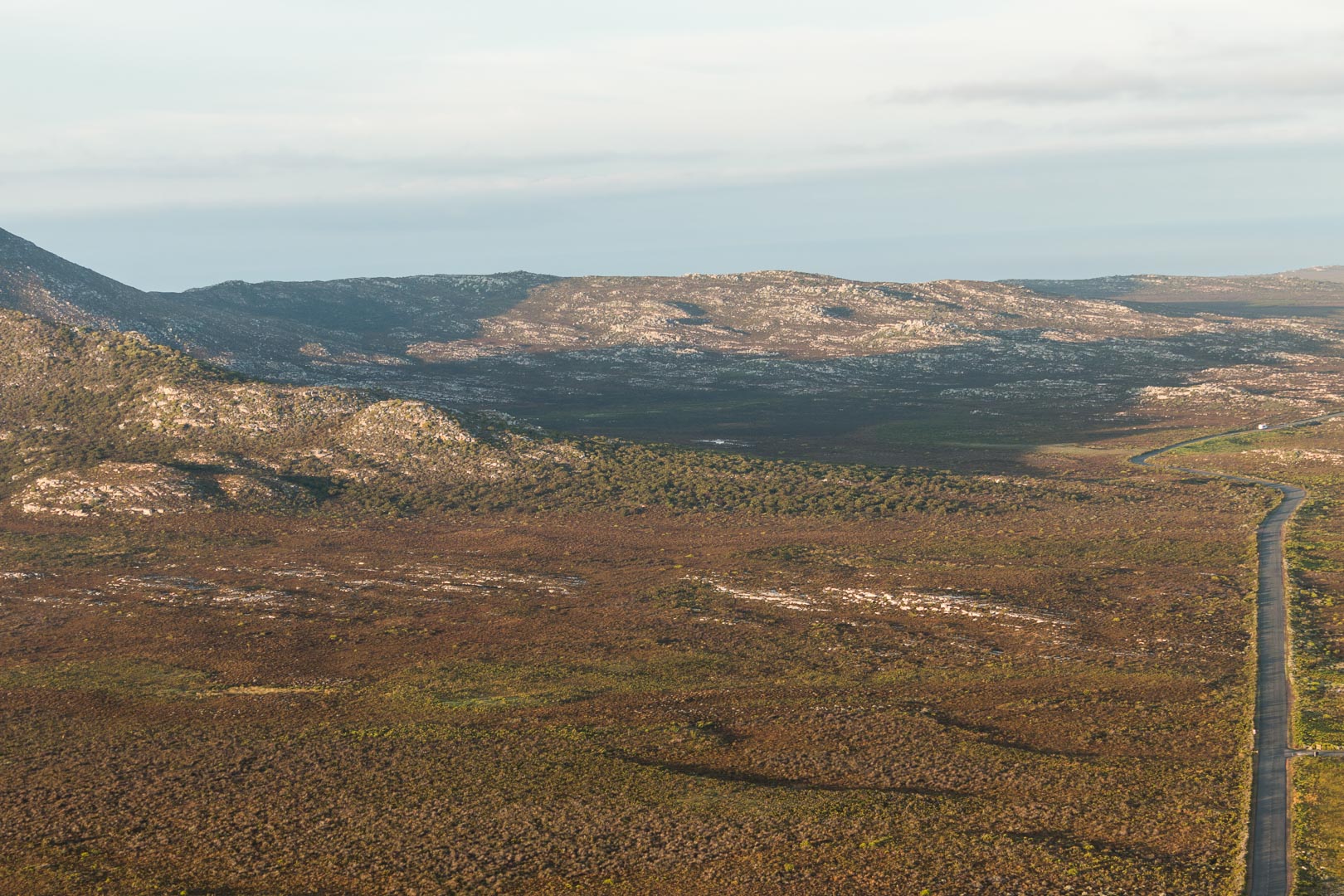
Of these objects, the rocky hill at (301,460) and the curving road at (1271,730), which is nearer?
the curving road at (1271,730)

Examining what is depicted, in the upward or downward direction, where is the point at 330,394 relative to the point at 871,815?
upward

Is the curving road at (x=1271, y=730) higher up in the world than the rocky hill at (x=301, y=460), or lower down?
lower down

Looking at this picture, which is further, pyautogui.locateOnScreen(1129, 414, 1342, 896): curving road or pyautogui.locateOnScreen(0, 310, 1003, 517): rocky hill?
pyautogui.locateOnScreen(0, 310, 1003, 517): rocky hill

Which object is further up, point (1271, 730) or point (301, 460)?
point (301, 460)

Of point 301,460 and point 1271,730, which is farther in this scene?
point 301,460

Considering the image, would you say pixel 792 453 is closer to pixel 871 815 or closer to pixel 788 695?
pixel 788 695

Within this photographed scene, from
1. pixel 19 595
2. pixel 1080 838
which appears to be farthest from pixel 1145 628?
pixel 19 595

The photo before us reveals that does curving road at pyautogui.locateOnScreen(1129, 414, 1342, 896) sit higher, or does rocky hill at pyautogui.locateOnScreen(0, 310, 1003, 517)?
rocky hill at pyautogui.locateOnScreen(0, 310, 1003, 517)

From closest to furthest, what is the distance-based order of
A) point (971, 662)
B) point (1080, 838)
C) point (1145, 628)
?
point (1080, 838) < point (971, 662) < point (1145, 628)
